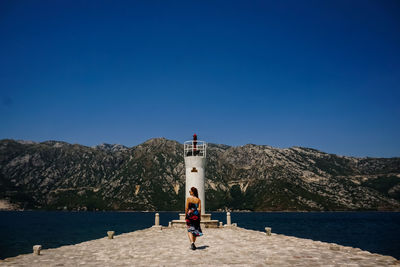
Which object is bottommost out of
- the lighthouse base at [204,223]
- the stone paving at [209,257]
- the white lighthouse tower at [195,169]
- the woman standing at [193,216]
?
the stone paving at [209,257]

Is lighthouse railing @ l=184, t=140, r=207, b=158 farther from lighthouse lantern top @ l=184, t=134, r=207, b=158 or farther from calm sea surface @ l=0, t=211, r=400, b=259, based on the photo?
calm sea surface @ l=0, t=211, r=400, b=259

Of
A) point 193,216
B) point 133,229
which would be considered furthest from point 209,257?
point 133,229

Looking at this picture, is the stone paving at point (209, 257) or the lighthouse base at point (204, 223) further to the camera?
the lighthouse base at point (204, 223)

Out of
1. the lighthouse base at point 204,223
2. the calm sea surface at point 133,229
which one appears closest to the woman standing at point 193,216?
the lighthouse base at point 204,223

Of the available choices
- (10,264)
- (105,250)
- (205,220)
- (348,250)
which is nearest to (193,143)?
(205,220)

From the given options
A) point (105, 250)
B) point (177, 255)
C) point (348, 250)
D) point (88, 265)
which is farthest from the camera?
point (105, 250)

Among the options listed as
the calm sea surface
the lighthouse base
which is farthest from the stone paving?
the calm sea surface

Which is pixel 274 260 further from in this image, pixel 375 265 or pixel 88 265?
pixel 88 265

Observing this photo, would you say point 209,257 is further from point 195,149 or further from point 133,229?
point 133,229

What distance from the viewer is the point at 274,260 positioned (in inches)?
526

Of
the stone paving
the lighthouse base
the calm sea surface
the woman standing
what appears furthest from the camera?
the calm sea surface

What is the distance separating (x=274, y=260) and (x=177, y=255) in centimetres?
454

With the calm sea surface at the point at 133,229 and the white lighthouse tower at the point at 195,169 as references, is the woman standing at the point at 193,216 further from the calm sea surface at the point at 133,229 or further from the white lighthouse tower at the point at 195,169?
the calm sea surface at the point at 133,229

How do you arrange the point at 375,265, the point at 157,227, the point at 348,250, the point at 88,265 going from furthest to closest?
the point at 157,227, the point at 348,250, the point at 88,265, the point at 375,265
